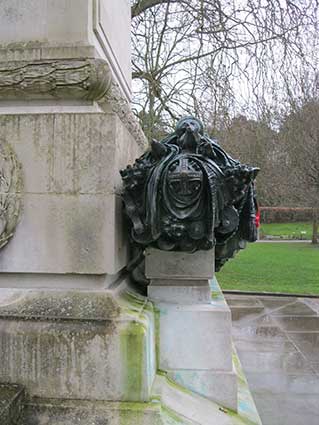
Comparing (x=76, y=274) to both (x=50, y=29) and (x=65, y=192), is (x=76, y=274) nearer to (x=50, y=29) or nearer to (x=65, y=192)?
(x=65, y=192)

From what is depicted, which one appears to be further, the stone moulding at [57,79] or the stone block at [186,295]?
the stone block at [186,295]

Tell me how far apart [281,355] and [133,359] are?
3.93 m

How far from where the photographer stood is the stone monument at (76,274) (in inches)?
77.6

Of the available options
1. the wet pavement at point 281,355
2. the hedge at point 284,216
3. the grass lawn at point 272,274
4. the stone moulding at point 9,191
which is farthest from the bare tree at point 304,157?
the hedge at point 284,216

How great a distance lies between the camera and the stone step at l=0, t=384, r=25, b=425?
1775mm

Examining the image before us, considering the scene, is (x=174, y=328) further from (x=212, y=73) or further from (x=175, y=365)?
(x=212, y=73)

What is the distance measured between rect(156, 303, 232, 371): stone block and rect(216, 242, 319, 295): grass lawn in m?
8.14

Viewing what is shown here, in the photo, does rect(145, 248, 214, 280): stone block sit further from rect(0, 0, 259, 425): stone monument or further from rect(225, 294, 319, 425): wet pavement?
rect(225, 294, 319, 425): wet pavement

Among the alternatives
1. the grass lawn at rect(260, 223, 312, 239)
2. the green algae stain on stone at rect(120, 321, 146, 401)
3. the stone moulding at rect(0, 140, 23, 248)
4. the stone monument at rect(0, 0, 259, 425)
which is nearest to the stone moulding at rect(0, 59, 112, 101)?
the stone monument at rect(0, 0, 259, 425)

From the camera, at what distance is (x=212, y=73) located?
4.89 m

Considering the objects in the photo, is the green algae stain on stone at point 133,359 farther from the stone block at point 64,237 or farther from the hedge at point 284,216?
the hedge at point 284,216

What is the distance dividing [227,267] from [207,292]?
536 inches

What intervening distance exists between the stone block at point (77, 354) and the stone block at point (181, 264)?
0.42 metres

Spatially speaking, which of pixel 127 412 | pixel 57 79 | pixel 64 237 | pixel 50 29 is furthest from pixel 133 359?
pixel 50 29
